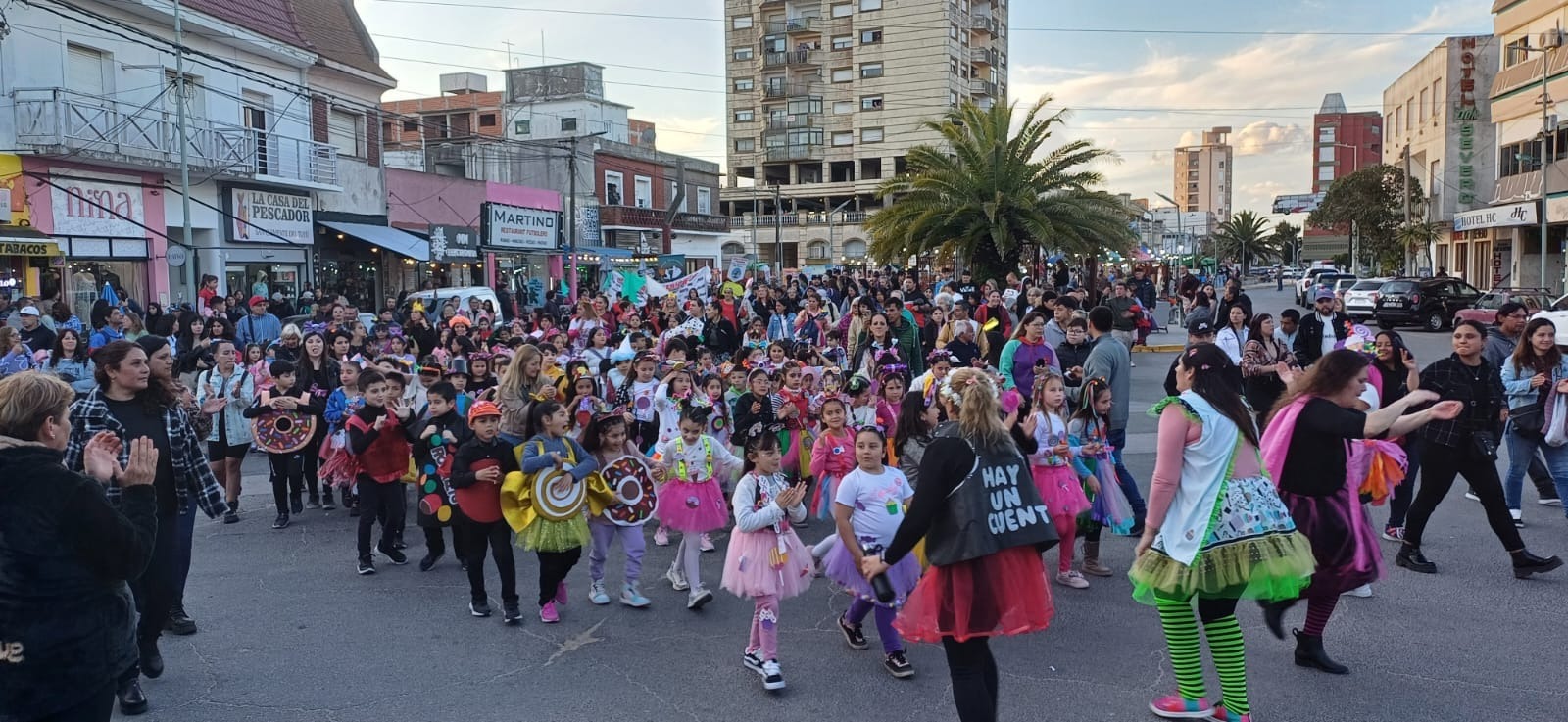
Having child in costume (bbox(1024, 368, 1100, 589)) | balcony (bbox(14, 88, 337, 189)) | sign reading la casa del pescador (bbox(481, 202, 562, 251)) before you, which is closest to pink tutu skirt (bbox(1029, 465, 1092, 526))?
child in costume (bbox(1024, 368, 1100, 589))

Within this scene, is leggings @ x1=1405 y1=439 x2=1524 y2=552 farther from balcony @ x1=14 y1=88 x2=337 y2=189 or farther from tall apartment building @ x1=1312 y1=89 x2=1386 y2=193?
tall apartment building @ x1=1312 y1=89 x2=1386 y2=193

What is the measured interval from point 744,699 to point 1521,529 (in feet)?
20.6

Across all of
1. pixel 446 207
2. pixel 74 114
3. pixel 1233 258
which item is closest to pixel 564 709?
pixel 74 114

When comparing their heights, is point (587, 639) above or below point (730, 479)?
below

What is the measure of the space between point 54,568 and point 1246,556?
4.31 m

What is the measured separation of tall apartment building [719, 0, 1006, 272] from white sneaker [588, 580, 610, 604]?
59119 millimetres

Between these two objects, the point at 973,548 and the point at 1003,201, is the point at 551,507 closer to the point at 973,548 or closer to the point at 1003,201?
the point at 973,548

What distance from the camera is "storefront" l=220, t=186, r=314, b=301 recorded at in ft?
75.3

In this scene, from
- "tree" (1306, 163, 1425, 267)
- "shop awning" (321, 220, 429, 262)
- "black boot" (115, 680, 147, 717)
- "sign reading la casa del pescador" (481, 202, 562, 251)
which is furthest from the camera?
"tree" (1306, 163, 1425, 267)

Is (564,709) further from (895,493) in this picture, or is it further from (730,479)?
(730,479)

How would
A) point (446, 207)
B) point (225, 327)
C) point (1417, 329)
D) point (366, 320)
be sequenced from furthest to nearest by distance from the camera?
point (446, 207) < point (1417, 329) < point (366, 320) < point (225, 327)

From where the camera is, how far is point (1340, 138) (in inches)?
5113

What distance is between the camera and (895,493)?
16.5ft

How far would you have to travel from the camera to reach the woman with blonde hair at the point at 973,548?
4.00 meters
